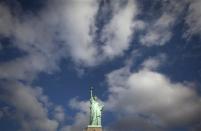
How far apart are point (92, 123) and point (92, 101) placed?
3.21 meters

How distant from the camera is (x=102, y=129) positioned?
53312 millimetres

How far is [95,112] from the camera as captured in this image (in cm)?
5466

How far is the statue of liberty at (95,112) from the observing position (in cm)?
5391

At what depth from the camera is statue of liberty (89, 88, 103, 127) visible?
2122 inches

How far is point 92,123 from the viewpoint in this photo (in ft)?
176

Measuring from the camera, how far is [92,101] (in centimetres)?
5538

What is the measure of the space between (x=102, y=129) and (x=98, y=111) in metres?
2.75

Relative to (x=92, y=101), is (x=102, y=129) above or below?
below

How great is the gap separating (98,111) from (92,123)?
200cm

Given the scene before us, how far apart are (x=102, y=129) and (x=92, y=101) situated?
169 inches

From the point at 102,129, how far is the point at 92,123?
1.58 metres
